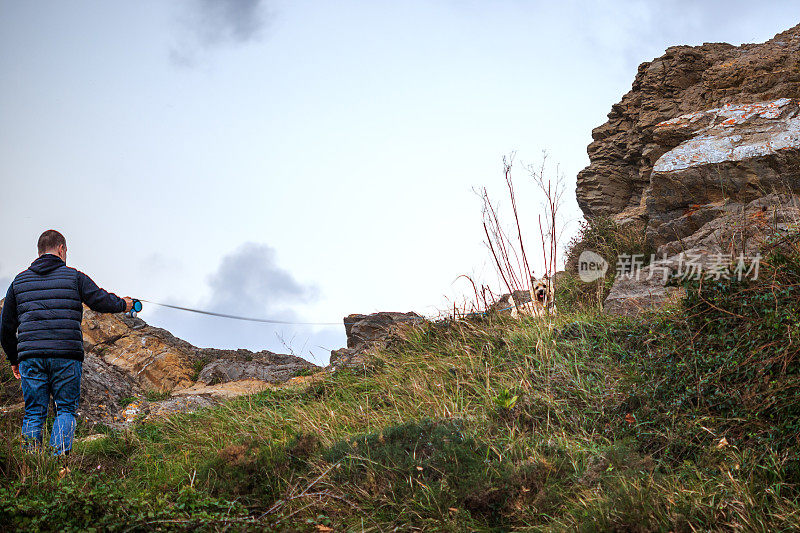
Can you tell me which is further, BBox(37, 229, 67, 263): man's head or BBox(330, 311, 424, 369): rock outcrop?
BBox(330, 311, 424, 369): rock outcrop

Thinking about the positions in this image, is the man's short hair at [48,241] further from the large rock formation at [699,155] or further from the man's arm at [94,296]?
the large rock formation at [699,155]

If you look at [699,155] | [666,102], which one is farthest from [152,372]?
[666,102]

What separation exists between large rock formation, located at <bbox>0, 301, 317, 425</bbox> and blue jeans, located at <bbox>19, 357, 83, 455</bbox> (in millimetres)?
1979

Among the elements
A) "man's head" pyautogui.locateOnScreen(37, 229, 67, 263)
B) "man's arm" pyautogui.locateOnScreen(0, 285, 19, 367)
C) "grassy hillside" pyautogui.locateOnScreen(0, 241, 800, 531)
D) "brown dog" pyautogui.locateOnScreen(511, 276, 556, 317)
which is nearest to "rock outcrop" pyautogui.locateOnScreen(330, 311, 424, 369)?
"brown dog" pyautogui.locateOnScreen(511, 276, 556, 317)

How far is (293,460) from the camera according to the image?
5027 millimetres

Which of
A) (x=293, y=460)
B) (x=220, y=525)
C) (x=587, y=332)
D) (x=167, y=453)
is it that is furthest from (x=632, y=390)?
(x=167, y=453)

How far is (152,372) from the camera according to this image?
35.3 feet

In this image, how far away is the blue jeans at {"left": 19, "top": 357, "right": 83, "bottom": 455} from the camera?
603 cm

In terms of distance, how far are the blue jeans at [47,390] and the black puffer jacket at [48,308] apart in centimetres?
9

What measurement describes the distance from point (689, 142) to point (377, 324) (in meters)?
5.16

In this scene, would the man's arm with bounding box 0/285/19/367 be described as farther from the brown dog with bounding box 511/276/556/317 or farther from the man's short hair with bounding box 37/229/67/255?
the brown dog with bounding box 511/276/556/317

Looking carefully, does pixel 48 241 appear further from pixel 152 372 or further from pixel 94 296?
pixel 152 372
